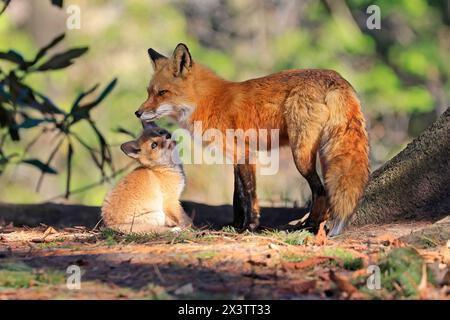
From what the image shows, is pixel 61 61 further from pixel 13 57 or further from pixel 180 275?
pixel 180 275

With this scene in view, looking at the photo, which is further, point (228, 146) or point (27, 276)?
point (228, 146)

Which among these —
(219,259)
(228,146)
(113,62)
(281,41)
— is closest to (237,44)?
(281,41)

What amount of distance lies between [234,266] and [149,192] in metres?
2.27

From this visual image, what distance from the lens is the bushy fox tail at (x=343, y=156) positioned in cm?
561

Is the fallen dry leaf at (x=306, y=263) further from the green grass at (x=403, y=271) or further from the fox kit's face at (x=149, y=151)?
the fox kit's face at (x=149, y=151)

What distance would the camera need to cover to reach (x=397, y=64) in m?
17.4

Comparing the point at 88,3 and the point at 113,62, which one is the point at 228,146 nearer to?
the point at 113,62

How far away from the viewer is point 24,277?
4332 mm

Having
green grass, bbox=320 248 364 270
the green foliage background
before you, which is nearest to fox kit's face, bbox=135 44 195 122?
green grass, bbox=320 248 364 270

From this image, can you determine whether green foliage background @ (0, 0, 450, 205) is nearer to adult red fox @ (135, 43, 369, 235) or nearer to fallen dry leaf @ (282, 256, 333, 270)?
adult red fox @ (135, 43, 369, 235)

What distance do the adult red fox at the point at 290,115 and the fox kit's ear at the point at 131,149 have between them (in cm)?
29

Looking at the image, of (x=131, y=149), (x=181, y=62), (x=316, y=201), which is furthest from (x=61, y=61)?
(x=316, y=201)

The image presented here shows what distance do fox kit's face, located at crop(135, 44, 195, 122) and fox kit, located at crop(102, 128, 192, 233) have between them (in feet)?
0.87
